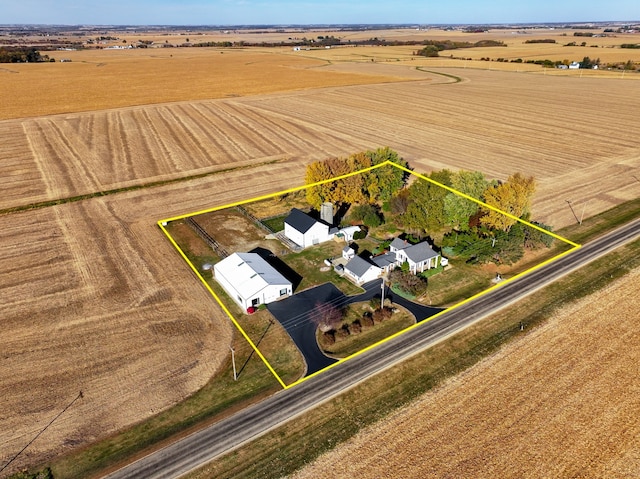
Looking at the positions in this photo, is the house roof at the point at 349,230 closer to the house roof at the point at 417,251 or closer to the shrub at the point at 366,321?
the house roof at the point at 417,251

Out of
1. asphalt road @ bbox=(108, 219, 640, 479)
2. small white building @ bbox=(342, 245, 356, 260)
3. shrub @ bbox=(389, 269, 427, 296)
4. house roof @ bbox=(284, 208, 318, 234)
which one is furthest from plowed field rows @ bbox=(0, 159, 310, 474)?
shrub @ bbox=(389, 269, 427, 296)

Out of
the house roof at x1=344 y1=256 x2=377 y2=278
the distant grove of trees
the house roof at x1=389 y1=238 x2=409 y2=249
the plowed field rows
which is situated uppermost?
the distant grove of trees

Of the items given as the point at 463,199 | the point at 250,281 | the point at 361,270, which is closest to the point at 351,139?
the point at 463,199

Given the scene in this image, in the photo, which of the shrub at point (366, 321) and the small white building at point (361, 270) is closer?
the shrub at point (366, 321)

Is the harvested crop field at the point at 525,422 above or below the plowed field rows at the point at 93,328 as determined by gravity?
above

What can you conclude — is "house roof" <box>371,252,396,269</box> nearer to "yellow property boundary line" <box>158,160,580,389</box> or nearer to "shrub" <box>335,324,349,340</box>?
"yellow property boundary line" <box>158,160,580,389</box>

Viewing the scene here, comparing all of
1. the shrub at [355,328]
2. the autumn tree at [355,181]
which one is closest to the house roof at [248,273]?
the shrub at [355,328]

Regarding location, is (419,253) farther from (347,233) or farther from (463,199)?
(463,199)

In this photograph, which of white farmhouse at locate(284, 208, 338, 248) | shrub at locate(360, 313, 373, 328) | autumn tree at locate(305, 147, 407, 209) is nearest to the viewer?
shrub at locate(360, 313, 373, 328)
